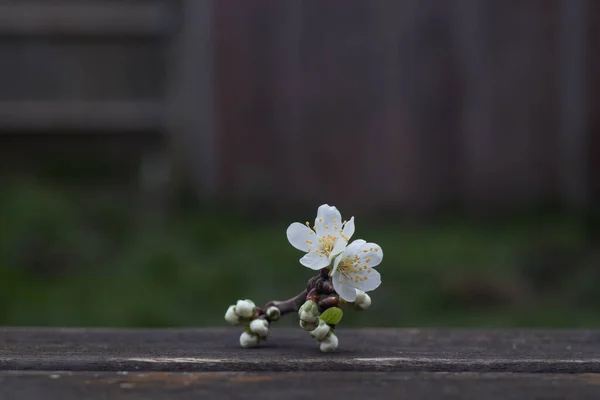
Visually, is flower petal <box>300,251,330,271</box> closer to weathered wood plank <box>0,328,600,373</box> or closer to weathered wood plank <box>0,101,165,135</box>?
weathered wood plank <box>0,328,600,373</box>

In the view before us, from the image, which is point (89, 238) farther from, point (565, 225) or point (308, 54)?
point (565, 225)

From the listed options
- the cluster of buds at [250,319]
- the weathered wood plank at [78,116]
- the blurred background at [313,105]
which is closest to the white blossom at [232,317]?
the cluster of buds at [250,319]

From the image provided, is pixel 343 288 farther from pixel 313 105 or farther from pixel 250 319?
pixel 313 105

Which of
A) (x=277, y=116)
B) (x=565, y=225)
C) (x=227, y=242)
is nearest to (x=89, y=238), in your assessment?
(x=227, y=242)

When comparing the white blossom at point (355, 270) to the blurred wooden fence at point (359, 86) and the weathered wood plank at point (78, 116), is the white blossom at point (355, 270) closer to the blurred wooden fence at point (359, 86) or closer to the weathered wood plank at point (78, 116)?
the blurred wooden fence at point (359, 86)

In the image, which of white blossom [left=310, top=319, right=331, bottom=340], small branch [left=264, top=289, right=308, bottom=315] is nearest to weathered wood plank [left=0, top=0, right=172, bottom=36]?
small branch [left=264, top=289, right=308, bottom=315]

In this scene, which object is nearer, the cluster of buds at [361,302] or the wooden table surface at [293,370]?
the wooden table surface at [293,370]

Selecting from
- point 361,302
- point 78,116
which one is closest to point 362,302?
point 361,302
